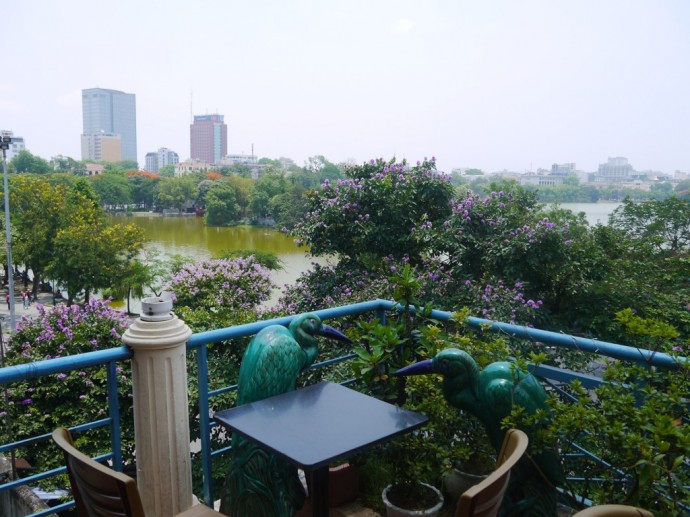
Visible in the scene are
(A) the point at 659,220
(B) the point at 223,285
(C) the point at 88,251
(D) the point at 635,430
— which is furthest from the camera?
(C) the point at 88,251

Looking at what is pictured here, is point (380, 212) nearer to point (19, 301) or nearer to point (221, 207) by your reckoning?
point (19, 301)

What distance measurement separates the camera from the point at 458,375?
216 cm

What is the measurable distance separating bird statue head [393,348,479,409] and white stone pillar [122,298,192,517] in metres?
1.03

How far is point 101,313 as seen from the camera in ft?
26.2

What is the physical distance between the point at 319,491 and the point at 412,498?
59 cm

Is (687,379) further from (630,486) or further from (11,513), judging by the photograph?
(11,513)

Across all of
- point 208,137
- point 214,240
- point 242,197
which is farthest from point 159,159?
point 214,240

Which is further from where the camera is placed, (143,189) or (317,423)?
(143,189)

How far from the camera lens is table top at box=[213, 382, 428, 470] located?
1760mm

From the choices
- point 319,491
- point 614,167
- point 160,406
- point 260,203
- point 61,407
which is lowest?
point 61,407

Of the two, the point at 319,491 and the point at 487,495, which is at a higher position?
the point at 487,495

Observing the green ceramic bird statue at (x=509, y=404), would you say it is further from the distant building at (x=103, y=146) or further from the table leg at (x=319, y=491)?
the distant building at (x=103, y=146)

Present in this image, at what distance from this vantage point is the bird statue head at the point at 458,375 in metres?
2.15

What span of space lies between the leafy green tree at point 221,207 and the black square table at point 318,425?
60.1 m
